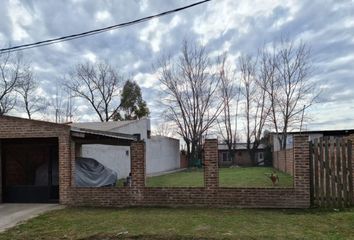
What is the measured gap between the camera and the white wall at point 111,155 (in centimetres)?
2102

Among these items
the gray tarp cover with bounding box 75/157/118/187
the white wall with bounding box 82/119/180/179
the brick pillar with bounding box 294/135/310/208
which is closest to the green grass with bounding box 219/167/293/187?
the gray tarp cover with bounding box 75/157/118/187

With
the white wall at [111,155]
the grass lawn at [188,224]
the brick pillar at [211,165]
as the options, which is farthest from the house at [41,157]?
the white wall at [111,155]

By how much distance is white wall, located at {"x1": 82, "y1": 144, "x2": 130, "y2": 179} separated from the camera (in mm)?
21016

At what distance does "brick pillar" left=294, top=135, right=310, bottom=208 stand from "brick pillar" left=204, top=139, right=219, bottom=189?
6.94 feet

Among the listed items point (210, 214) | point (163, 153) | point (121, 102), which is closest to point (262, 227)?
point (210, 214)

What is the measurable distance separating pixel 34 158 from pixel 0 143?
2.03 m

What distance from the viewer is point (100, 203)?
11.6 m

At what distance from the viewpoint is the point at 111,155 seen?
2466 cm

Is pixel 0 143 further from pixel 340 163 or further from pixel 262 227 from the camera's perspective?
pixel 340 163

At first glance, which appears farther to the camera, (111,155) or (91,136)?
(111,155)

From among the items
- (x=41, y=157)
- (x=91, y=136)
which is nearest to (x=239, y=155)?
(x=41, y=157)

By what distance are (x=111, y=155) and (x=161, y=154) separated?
49.5ft

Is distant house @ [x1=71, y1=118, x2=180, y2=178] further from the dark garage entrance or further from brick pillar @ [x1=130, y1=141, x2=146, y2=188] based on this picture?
brick pillar @ [x1=130, y1=141, x2=146, y2=188]

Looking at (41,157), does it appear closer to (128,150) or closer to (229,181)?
(229,181)
